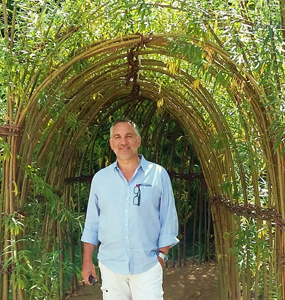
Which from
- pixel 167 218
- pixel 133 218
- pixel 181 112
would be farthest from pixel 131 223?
pixel 181 112

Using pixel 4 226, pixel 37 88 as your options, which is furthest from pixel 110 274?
pixel 37 88

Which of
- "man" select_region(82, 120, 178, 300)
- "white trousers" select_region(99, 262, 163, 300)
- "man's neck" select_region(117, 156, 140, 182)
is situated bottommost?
"white trousers" select_region(99, 262, 163, 300)

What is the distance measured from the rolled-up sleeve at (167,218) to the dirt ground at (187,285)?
6.60ft

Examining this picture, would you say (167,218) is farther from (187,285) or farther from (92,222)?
(187,285)

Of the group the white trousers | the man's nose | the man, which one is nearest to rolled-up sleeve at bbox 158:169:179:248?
the man

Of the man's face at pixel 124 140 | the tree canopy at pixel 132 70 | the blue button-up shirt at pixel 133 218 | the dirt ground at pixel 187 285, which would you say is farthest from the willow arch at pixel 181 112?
the dirt ground at pixel 187 285

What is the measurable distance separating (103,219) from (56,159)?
1264mm

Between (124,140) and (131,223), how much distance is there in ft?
1.33

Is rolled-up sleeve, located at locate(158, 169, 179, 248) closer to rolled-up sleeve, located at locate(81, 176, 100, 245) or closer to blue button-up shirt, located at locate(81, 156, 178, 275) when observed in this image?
blue button-up shirt, located at locate(81, 156, 178, 275)

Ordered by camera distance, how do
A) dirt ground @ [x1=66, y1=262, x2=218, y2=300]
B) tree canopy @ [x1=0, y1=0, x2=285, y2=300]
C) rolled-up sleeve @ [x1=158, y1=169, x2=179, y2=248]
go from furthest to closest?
dirt ground @ [x1=66, y1=262, x2=218, y2=300] → rolled-up sleeve @ [x1=158, y1=169, x2=179, y2=248] → tree canopy @ [x1=0, y1=0, x2=285, y2=300]

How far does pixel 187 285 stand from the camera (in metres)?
4.16

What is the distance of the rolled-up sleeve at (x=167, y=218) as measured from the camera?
2.01 metres

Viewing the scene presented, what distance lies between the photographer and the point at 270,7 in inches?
72.2

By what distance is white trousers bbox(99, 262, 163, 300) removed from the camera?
6.47 ft
